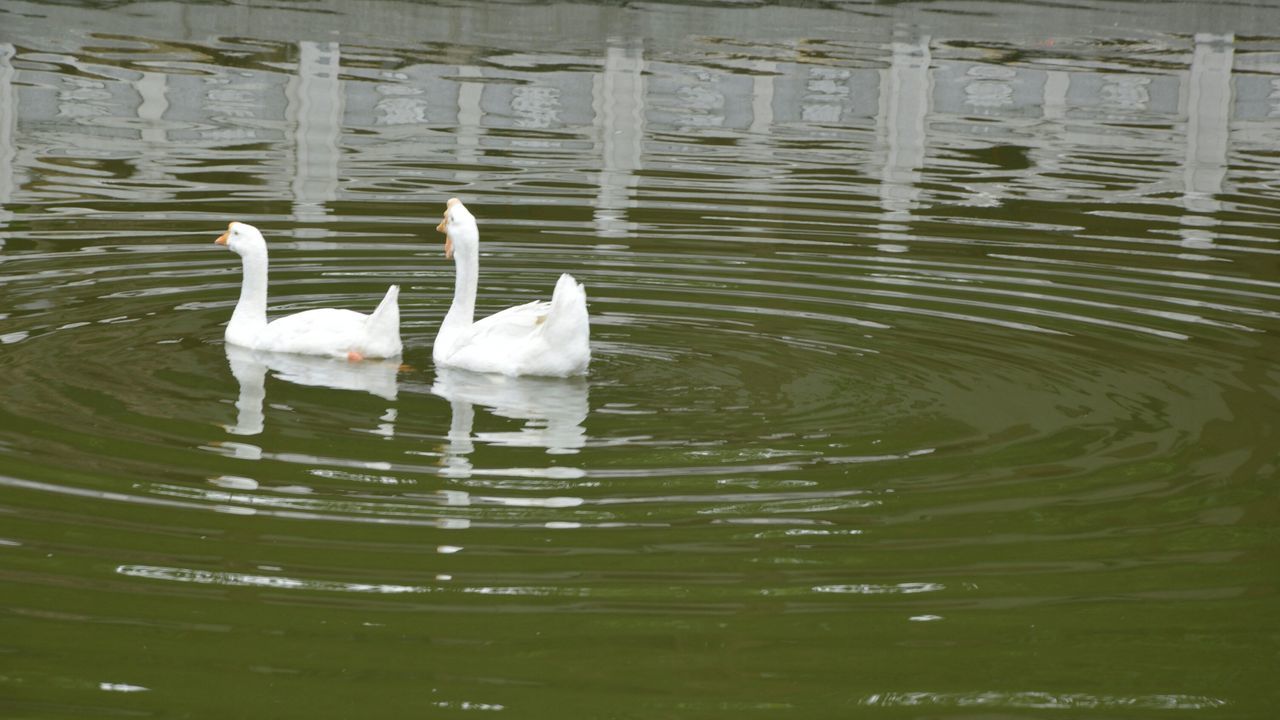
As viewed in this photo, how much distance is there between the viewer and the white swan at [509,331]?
360 inches

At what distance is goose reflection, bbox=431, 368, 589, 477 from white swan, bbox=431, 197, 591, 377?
0.08 meters

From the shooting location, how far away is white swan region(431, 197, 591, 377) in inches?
360

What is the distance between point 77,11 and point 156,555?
26.4 meters

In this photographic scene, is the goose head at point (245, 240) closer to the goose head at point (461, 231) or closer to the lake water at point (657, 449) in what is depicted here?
the lake water at point (657, 449)

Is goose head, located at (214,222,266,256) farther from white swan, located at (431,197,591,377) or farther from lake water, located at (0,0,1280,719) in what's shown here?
white swan, located at (431,197,591,377)

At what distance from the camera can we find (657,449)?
8.09m

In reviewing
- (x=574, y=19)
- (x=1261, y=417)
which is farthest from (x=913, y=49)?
(x=1261, y=417)

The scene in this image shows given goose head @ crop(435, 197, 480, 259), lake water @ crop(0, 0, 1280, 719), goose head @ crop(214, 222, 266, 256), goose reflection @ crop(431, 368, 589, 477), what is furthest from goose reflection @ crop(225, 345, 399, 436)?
goose head @ crop(435, 197, 480, 259)

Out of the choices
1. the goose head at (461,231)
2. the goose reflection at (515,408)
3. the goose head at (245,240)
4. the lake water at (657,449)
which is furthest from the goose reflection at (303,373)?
the goose head at (461,231)

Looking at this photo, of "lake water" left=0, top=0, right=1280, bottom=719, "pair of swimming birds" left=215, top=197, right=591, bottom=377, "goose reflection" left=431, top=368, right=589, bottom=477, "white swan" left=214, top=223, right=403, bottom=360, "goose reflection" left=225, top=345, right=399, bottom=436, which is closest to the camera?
"lake water" left=0, top=0, right=1280, bottom=719

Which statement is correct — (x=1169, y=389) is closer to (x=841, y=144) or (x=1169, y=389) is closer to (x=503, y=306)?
(x=503, y=306)

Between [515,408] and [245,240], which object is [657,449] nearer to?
[515,408]

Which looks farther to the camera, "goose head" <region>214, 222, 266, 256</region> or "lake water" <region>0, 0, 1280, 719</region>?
"goose head" <region>214, 222, 266, 256</region>

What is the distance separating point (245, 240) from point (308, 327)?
0.81 m
